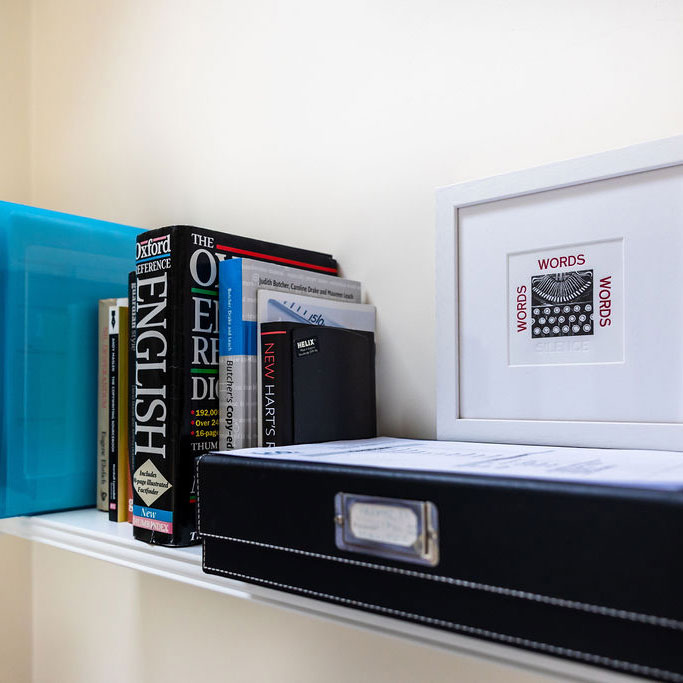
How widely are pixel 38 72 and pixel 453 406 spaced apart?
3.21ft

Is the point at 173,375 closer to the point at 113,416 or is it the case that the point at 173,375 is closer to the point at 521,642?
the point at 113,416

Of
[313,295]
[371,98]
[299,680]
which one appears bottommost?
[299,680]

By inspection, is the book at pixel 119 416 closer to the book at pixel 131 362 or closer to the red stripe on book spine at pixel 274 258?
the book at pixel 131 362

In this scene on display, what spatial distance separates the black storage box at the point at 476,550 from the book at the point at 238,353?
11 centimetres

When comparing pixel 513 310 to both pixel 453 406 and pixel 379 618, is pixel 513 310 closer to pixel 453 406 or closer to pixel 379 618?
pixel 453 406

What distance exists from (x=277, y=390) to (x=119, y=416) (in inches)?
9.2

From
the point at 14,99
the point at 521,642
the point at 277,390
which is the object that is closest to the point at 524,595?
the point at 521,642

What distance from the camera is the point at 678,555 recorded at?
0.31 meters

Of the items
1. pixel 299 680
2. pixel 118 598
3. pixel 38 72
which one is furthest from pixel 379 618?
pixel 38 72

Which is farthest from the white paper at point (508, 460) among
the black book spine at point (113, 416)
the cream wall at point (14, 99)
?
the cream wall at point (14, 99)

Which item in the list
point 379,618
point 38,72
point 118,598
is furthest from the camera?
point 38,72

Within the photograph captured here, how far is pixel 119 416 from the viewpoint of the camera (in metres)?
0.73

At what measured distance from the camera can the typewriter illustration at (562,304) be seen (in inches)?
22.4

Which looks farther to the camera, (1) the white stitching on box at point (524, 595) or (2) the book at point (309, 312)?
(2) the book at point (309, 312)
